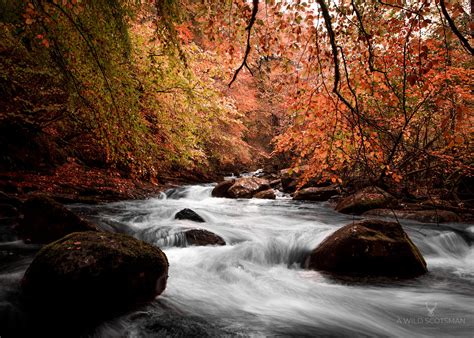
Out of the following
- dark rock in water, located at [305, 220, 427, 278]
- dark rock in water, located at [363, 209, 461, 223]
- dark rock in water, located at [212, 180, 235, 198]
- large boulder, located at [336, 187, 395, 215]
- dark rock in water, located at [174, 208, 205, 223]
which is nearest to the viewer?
dark rock in water, located at [305, 220, 427, 278]

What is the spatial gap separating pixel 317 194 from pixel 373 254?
737cm

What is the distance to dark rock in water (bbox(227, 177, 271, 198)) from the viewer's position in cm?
1283

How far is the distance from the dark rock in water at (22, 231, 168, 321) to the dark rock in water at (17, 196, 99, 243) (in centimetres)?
151

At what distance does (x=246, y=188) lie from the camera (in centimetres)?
1303

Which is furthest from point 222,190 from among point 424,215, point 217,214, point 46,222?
point 46,222

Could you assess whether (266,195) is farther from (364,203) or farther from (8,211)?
(8,211)

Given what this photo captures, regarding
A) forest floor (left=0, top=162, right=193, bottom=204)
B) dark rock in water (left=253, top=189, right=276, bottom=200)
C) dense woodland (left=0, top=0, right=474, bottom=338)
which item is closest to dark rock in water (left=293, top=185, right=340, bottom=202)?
dark rock in water (left=253, top=189, right=276, bottom=200)

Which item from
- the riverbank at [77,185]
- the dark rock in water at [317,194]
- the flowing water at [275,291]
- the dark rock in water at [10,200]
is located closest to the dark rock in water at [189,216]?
the flowing water at [275,291]

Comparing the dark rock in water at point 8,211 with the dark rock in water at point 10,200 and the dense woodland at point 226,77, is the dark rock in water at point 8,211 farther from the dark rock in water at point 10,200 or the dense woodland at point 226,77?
the dense woodland at point 226,77

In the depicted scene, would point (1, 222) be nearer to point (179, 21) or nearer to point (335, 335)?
point (179, 21)

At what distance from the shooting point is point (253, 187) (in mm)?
13297

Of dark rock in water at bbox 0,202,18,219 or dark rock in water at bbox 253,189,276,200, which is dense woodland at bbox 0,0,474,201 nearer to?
dark rock in water at bbox 0,202,18,219

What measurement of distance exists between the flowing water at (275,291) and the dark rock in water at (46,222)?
267 millimetres

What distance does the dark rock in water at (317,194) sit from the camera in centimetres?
1194
